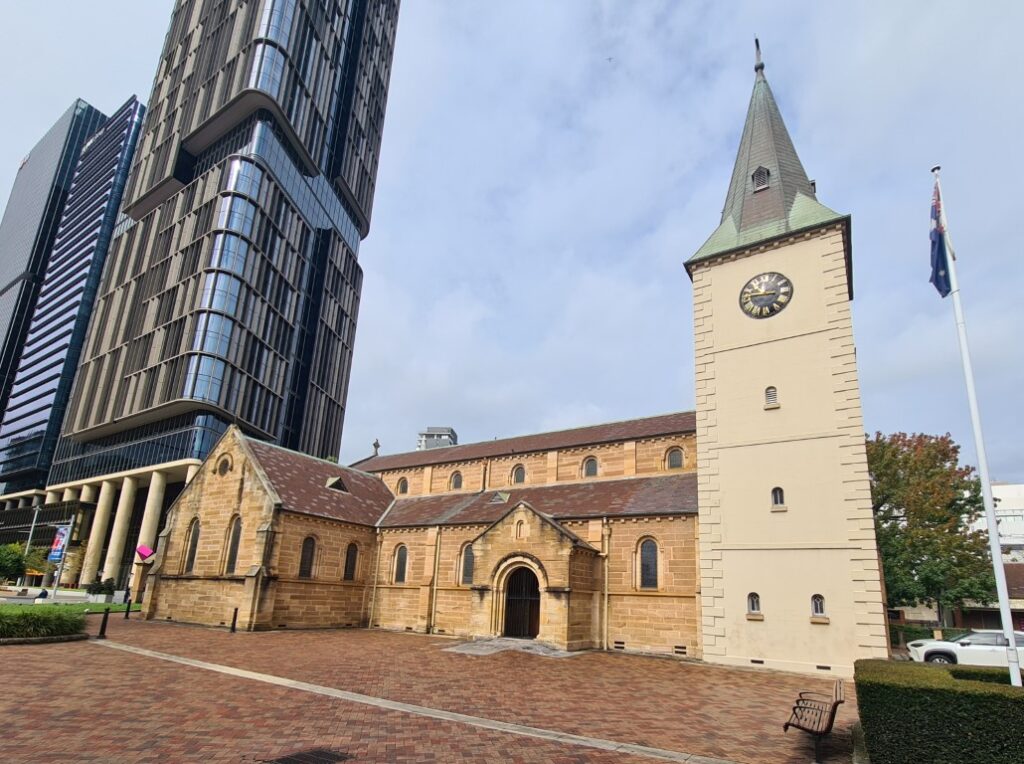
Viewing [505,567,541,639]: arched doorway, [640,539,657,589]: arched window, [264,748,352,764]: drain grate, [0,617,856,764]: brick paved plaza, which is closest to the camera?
[264,748,352,764]: drain grate

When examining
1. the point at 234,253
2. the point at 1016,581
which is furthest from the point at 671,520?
the point at 234,253

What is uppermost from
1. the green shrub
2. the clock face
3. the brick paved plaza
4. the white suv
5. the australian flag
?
the clock face

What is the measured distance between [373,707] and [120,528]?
64257 mm

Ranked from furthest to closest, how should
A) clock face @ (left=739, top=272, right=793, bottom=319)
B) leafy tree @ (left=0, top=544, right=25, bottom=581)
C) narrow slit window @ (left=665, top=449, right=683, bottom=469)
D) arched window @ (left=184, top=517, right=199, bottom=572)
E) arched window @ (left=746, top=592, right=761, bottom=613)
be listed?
1. leafy tree @ (left=0, top=544, right=25, bottom=581)
2. arched window @ (left=184, top=517, right=199, bottom=572)
3. narrow slit window @ (left=665, top=449, right=683, bottom=469)
4. clock face @ (left=739, top=272, right=793, bottom=319)
5. arched window @ (left=746, top=592, right=761, bottom=613)

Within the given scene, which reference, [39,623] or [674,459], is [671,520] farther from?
[39,623]

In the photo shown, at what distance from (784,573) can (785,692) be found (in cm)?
618

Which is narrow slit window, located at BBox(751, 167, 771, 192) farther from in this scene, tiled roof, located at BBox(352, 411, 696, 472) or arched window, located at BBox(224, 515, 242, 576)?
arched window, located at BBox(224, 515, 242, 576)

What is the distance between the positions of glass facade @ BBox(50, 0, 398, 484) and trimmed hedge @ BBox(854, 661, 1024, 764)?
201ft

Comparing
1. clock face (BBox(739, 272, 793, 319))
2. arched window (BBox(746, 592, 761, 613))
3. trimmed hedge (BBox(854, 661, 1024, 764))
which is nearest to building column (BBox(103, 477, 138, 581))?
arched window (BBox(746, 592, 761, 613))

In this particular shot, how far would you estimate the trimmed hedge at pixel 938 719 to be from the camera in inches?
337

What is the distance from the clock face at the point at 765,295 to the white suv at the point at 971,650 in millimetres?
14042

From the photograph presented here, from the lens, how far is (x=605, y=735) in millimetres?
11656

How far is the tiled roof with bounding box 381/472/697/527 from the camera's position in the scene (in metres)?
28.4

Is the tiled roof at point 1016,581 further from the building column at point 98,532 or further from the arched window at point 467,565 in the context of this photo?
the building column at point 98,532
